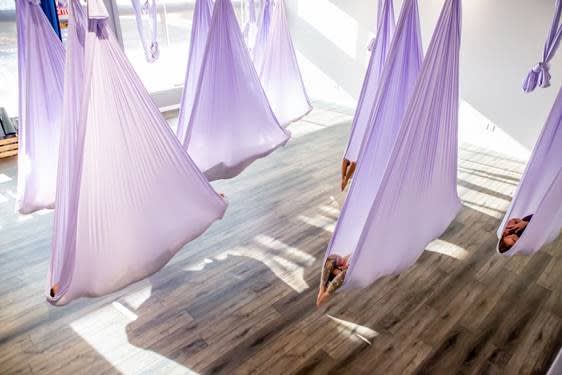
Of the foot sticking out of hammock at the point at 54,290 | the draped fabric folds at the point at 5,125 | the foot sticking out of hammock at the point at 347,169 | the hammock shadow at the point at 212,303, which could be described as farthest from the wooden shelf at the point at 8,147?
the foot sticking out of hammock at the point at 347,169

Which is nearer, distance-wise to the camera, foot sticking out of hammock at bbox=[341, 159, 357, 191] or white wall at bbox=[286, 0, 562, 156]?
foot sticking out of hammock at bbox=[341, 159, 357, 191]

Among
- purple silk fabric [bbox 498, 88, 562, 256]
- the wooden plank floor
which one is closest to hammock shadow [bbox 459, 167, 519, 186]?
the wooden plank floor

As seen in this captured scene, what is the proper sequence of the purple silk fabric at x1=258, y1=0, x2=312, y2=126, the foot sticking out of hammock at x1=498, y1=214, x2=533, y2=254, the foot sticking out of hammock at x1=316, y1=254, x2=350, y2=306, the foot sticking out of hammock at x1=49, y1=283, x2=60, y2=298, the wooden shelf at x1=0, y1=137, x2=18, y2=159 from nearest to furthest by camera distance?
the foot sticking out of hammock at x1=49, y1=283, x2=60, y2=298 → the foot sticking out of hammock at x1=316, y1=254, x2=350, y2=306 → the foot sticking out of hammock at x1=498, y1=214, x2=533, y2=254 → the purple silk fabric at x1=258, y1=0, x2=312, y2=126 → the wooden shelf at x1=0, y1=137, x2=18, y2=159

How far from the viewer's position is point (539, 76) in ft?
5.56

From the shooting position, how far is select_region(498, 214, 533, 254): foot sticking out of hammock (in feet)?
5.79

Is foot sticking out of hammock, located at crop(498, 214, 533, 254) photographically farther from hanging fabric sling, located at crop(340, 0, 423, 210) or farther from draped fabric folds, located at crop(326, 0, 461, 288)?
hanging fabric sling, located at crop(340, 0, 423, 210)

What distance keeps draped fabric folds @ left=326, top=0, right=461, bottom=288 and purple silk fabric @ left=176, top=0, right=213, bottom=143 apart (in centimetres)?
121

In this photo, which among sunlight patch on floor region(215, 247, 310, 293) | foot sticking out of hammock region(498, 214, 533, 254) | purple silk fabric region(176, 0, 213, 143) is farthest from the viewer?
purple silk fabric region(176, 0, 213, 143)

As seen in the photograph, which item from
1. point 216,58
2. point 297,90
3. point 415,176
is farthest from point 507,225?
point 297,90

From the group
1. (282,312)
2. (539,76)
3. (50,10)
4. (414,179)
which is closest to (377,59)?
(539,76)

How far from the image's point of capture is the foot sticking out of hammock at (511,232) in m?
1.76

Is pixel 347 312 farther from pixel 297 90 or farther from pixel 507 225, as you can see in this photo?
pixel 297 90

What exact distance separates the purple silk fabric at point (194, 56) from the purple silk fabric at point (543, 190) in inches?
69.2

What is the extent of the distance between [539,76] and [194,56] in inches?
70.8
